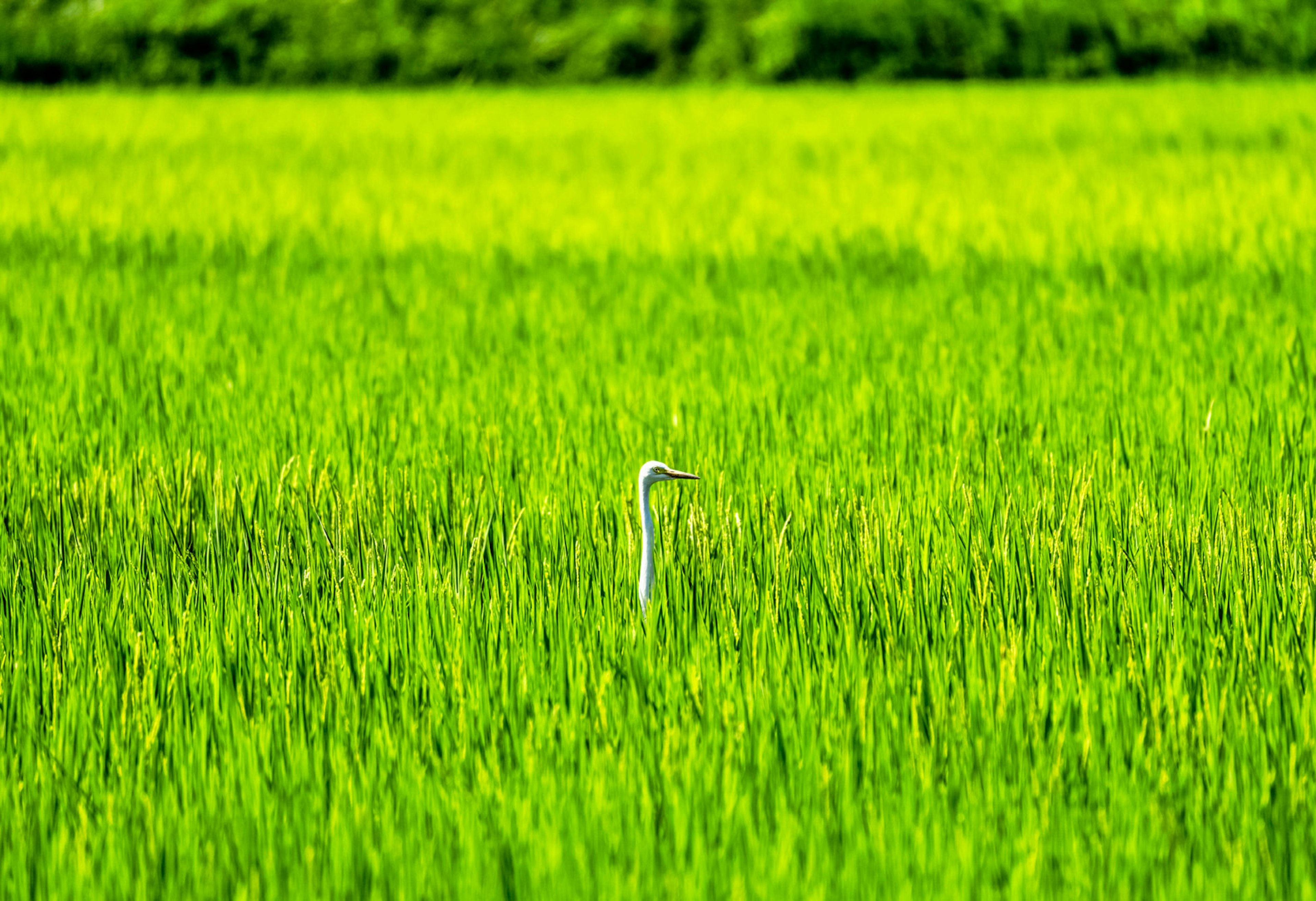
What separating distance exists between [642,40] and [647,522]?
20.1 metres

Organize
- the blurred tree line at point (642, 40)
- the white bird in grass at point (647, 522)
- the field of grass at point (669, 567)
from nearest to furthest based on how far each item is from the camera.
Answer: the field of grass at point (669, 567), the white bird in grass at point (647, 522), the blurred tree line at point (642, 40)

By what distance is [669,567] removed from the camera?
10.9 ft

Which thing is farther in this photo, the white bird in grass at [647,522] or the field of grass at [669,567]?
the white bird in grass at [647,522]

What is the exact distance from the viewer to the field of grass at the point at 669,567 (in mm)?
2336

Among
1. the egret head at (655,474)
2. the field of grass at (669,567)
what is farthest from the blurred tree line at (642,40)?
the egret head at (655,474)

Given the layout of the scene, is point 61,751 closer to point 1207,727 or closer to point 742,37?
point 1207,727

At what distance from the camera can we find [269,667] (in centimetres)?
287

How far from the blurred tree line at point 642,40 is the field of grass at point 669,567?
1379cm

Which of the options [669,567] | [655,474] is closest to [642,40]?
[669,567]

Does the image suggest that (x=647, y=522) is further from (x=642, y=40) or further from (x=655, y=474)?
(x=642, y=40)

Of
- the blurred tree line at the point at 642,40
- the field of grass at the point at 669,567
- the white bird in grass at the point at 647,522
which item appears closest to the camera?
the field of grass at the point at 669,567

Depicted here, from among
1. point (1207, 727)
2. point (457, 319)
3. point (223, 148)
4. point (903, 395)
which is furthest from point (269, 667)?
point (223, 148)

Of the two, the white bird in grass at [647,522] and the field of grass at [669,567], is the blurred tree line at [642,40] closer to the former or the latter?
the field of grass at [669,567]

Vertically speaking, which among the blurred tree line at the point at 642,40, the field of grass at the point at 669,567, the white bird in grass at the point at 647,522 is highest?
the blurred tree line at the point at 642,40
